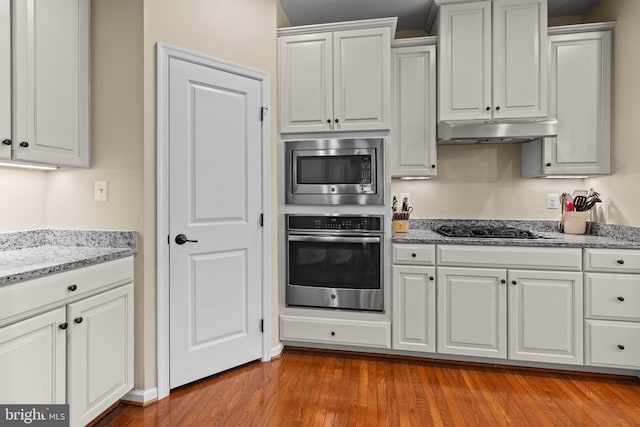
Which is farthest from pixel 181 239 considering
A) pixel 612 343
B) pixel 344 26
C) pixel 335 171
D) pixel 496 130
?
pixel 612 343

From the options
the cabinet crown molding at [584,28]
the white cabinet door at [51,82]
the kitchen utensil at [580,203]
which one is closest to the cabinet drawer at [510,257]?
the kitchen utensil at [580,203]

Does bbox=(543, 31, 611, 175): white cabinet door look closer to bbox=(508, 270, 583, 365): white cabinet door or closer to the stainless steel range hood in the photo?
the stainless steel range hood

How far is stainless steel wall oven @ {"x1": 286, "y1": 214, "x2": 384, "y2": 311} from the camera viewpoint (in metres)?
2.62

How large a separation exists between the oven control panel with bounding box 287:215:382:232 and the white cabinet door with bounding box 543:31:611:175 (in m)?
1.45

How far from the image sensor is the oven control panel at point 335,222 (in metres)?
2.62

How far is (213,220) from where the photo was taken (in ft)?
7.58

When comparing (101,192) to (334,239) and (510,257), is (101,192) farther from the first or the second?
(510,257)

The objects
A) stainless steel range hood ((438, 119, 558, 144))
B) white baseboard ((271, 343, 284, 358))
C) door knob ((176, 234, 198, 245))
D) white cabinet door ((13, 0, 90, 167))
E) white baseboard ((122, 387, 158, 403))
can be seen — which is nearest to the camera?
white cabinet door ((13, 0, 90, 167))

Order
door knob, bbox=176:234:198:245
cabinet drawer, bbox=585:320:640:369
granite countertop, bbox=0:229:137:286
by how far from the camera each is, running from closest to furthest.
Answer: granite countertop, bbox=0:229:137:286
door knob, bbox=176:234:198:245
cabinet drawer, bbox=585:320:640:369

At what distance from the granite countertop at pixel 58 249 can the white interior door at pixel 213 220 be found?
302 mm

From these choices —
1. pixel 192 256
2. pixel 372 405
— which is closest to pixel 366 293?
pixel 372 405

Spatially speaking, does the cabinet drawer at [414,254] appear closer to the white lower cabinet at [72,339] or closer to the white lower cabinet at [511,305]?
the white lower cabinet at [511,305]

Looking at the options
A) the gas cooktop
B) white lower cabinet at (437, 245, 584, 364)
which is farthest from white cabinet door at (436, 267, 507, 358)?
the gas cooktop

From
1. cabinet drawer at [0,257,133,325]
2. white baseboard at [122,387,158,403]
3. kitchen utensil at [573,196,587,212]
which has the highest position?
kitchen utensil at [573,196,587,212]
